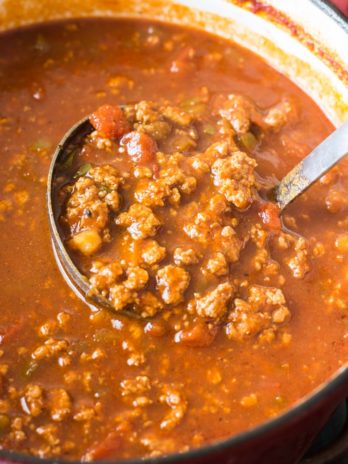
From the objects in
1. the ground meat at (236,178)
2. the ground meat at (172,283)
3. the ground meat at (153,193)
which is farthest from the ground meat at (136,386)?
the ground meat at (236,178)

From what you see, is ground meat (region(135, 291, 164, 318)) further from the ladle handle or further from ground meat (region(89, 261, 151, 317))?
the ladle handle

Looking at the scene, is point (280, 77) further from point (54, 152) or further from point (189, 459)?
point (189, 459)

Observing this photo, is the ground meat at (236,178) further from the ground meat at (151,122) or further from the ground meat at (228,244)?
the ground meat at (151,122)

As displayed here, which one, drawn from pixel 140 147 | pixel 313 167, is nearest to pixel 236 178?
pixel 313 167

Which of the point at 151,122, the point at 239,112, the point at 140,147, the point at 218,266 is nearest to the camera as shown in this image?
the point at 218,266

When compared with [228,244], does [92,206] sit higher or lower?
lower

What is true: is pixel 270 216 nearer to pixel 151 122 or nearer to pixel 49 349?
pixel 151 122

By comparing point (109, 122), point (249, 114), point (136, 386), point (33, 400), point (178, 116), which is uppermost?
point (249, 114)

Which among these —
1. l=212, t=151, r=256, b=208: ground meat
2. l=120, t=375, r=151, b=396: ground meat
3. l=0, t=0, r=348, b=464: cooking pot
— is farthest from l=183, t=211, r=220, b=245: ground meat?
l=0, t=0, r=348, b=464: cooking pot
